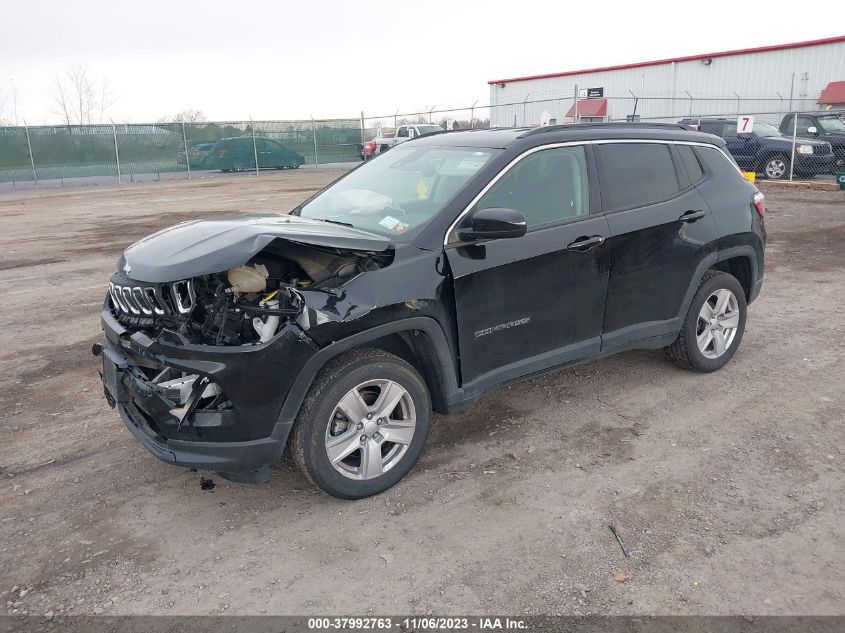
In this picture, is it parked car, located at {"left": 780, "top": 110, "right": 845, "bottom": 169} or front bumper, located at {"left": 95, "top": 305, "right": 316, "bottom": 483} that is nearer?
front bumper, located at {"left": 95, "top": 305, "right": 316, "bottom": 483}

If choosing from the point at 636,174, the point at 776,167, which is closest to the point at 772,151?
the point at 776,167

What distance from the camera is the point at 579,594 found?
2.96 metres

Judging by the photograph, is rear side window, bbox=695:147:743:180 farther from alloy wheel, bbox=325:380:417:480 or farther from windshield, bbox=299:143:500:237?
alloy wheel, bbox=325:380:417:480

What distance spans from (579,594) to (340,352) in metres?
1.53

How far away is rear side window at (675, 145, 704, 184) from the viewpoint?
5.05m

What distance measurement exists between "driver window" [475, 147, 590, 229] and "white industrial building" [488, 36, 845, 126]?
22.0 m

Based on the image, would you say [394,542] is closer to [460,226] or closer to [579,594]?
[579,594]

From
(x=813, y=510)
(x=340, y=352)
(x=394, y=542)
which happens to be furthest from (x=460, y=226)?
(x=813, y=510)

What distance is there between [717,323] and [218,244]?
378 centimetres

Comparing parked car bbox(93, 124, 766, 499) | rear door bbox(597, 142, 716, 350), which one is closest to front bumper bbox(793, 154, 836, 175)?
parked car bbox(93, 124, 766, 499)

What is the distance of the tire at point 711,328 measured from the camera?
5.10 m

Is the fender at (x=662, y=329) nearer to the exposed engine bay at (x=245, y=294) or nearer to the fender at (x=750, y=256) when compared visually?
the fender at (x=750, y=256)

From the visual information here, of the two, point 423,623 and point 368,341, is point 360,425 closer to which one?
point 368,341

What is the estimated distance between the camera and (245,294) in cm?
345
